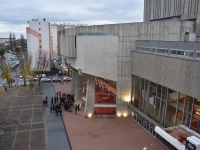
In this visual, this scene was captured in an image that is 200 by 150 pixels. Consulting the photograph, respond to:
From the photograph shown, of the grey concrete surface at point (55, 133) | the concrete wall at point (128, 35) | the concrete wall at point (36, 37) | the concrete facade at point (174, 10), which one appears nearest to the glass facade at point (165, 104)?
the concrete wall at point (128, 35)

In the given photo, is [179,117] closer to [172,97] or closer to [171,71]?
[172,97]

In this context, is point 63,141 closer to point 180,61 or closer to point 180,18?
point 180,61

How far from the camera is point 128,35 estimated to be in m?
18.8

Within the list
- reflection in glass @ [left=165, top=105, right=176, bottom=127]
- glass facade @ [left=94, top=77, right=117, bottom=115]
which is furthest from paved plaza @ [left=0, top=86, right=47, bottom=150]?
reflection in glass @ [left=165, top=105, right=176, bottom=127]

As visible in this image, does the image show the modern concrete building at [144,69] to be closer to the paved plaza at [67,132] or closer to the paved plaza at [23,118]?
the paved plaza at [67,132]

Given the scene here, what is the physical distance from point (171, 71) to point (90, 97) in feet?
33.7

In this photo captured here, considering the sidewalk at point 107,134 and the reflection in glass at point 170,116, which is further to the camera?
the sidewalk at point 107,134

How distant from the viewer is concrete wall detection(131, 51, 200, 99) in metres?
11.0

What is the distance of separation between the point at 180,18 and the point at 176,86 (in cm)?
1563

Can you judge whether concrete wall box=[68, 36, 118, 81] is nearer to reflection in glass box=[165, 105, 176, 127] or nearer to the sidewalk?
the sidewalk

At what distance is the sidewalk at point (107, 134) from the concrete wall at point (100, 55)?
473cm

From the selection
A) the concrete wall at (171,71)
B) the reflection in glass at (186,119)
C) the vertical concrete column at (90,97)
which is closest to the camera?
the concrete wall at (171,71)

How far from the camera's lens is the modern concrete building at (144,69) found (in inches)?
484

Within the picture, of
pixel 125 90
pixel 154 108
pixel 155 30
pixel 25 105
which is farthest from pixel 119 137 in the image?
pixel 25 105
